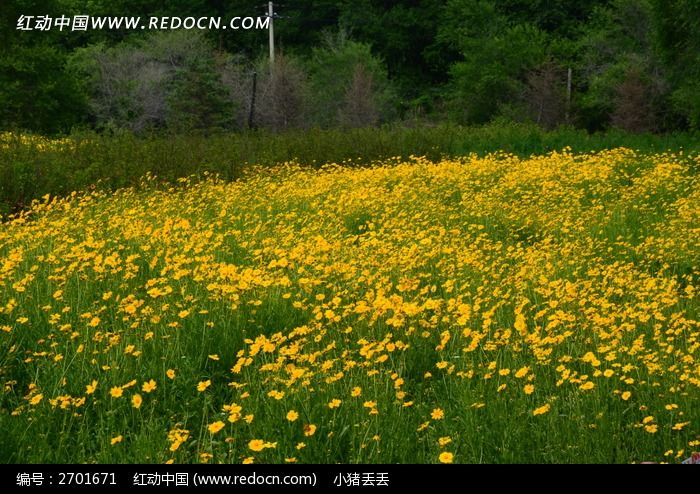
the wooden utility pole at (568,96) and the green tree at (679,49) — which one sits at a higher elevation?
the green tree at (679,49)

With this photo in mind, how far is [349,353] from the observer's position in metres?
4.12

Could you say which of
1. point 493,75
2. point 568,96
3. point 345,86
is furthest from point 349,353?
point 568,96

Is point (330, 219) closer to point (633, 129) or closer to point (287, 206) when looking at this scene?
point (287, 206)

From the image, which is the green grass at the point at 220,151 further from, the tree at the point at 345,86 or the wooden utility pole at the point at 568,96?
the wooden utility pole at the point at 568,96

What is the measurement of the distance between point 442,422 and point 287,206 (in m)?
5.99

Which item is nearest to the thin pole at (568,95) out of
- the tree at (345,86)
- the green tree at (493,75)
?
the green tree at (493,75)

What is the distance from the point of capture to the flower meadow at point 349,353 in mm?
3238

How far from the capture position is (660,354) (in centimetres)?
396

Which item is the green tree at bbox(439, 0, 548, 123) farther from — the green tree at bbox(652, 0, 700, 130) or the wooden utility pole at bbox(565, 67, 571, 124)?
the green tree at bbox(652, 0, 700, 130)

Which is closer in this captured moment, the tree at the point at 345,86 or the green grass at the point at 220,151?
the green grass at the point at 220,151

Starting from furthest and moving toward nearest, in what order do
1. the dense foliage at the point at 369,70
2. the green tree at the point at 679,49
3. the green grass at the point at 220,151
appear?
the dense foliage at the point at 369,70, the green tree at the point at 679,49, the green grass at the point at 220,151

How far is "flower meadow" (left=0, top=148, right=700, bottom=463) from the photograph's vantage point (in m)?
3.24

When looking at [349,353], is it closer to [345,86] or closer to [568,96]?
[345,86]

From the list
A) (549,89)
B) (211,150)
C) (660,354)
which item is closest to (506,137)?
(211,150)
